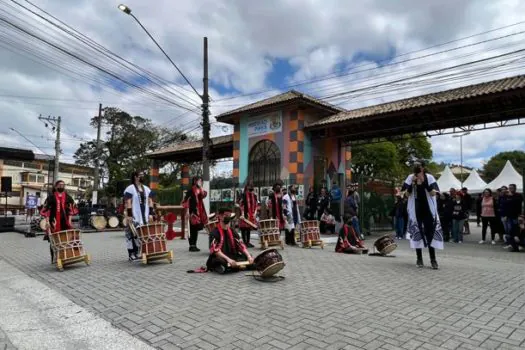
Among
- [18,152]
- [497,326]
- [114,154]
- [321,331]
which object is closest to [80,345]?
[321,331]

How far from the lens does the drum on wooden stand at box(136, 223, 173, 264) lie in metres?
8.09

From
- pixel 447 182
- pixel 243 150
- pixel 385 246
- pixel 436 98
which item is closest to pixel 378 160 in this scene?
pixel 447 182

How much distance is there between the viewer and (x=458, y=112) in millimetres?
17047

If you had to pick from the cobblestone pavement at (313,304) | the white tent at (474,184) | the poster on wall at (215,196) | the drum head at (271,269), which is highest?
the white tent at (474,184)

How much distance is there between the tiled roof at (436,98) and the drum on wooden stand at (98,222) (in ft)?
38.0

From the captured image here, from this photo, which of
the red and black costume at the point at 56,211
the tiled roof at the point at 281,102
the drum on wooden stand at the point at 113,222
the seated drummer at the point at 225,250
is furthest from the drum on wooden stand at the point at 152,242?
the drum on wooden stand at the point at 113,222

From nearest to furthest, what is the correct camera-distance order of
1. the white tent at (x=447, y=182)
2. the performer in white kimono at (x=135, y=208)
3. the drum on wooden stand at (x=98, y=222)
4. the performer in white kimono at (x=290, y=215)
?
1. the performer in white kimono at (x=135, y=208)
2. the performer in white kimono at (x=290, y=215)
3. the drum on wooden stand at (x=98, y=222)
4. the white tent at (x=447, y=182)

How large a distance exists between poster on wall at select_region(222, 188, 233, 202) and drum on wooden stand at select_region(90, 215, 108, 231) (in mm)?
6462

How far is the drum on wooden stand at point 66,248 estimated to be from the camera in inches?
310

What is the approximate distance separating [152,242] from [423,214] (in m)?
5.43

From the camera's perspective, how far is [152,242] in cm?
819

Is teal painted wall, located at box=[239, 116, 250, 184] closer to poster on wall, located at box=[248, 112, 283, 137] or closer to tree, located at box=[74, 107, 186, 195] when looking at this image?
poster on wall, located at box=[248, 112, 283, 137]

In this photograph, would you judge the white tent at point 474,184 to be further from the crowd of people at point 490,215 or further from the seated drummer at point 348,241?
the seated drummer at point 348,241

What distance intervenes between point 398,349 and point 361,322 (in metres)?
0.76
